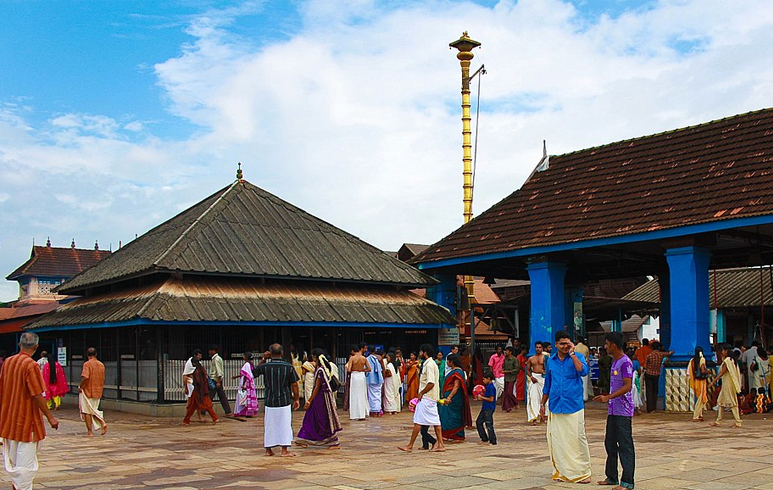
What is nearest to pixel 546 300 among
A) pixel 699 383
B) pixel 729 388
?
pixel 699 383

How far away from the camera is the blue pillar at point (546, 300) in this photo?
→ 70.1 ft

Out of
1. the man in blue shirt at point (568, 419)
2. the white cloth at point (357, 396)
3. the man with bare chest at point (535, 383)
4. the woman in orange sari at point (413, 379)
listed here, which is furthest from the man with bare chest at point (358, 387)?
the man in blue shirt at point (568, 419)

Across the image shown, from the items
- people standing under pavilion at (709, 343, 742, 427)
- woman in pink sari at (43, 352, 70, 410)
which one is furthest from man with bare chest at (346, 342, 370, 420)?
woman in pink sari at (43, 352, 70, 410)

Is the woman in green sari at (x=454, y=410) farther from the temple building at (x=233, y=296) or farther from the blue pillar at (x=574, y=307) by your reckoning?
the blue pillar at (x=574, y=307)

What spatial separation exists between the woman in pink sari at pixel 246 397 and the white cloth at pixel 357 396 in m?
2.18

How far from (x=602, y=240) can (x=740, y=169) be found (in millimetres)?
3277

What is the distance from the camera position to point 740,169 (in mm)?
18406

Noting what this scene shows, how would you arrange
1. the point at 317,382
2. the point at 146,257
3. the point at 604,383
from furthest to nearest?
the point at 604,383, the point at 146,257, the point at 317,382

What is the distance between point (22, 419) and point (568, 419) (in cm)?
578

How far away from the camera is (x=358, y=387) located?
18688 mm

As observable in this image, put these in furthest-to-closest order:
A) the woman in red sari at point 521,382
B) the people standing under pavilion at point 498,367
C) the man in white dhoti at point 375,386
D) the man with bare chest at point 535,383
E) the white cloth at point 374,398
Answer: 1. the people standing under pavilion at point 498,367
2. the woman in red sari at point 521,382
3. the white cloth at point 374,398
4. the man in white dhoti at point 375,386
5. the man with bare chest at point 535,383

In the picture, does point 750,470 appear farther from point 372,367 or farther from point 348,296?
point 348,296

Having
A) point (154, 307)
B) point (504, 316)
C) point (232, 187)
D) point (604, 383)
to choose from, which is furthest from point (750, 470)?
point (504, 316)

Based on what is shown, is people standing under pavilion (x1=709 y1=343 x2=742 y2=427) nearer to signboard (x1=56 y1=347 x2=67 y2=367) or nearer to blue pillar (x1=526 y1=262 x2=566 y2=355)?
blue pillar (x1=526 y1=262 x2=566 y2=355)
